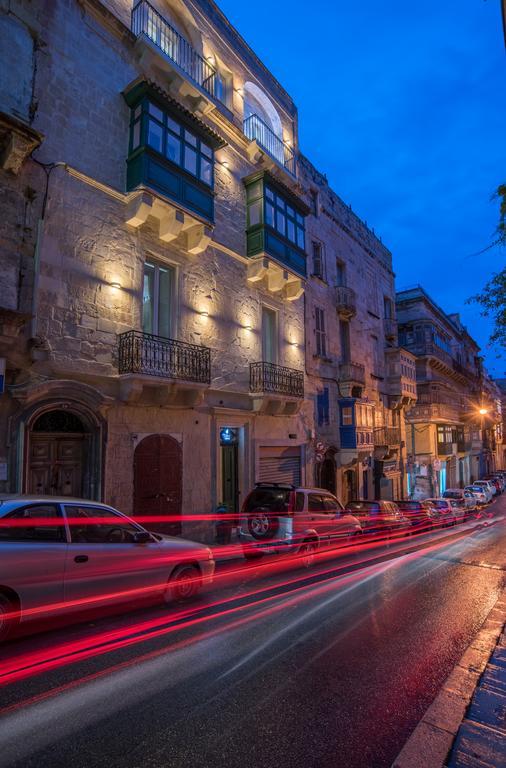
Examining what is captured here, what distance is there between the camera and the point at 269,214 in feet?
54.5

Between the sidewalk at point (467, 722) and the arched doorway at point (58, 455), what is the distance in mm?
8714

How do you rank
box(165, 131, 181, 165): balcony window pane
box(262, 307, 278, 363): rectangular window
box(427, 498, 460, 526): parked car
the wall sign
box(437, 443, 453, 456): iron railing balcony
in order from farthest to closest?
box(437, 443, 453, 456): iron railing balcony < box(427, 498, 460, 526): parked car < box(262, 307, 278, 363): rectangular window < the wall sign < box(165, 131, 181, 165): balcony window pane

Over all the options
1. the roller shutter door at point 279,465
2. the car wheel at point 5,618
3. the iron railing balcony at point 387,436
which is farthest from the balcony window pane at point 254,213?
the car wheel at point 5,618

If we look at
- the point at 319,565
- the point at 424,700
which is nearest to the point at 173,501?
the point at 319,565

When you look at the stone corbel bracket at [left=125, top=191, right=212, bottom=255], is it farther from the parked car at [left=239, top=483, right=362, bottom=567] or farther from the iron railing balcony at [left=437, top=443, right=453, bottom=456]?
the iron railing balcony at [left=437, top=443, right=453, bottom=456]

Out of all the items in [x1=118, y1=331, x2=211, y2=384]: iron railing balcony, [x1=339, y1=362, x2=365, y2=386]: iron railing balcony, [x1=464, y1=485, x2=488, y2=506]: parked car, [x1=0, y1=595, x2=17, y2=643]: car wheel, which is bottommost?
[x1=464, y1=485, x2=488, y2=506]: parked car

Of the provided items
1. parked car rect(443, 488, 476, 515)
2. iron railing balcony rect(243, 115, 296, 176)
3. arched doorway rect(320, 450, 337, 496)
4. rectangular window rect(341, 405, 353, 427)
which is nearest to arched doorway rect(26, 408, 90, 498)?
arched doorway rect(320, 450, 337, 496)

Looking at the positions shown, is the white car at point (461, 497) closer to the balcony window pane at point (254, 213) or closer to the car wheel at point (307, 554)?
the car wheel at point (307, 554)

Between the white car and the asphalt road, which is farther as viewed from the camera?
the white car

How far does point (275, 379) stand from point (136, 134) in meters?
9.28

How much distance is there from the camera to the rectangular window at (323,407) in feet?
66.2

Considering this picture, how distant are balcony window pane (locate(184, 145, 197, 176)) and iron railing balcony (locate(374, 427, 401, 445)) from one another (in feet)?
57.0

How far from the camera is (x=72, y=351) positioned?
10.4 metres

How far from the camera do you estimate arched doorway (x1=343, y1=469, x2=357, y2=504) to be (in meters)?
21.7
